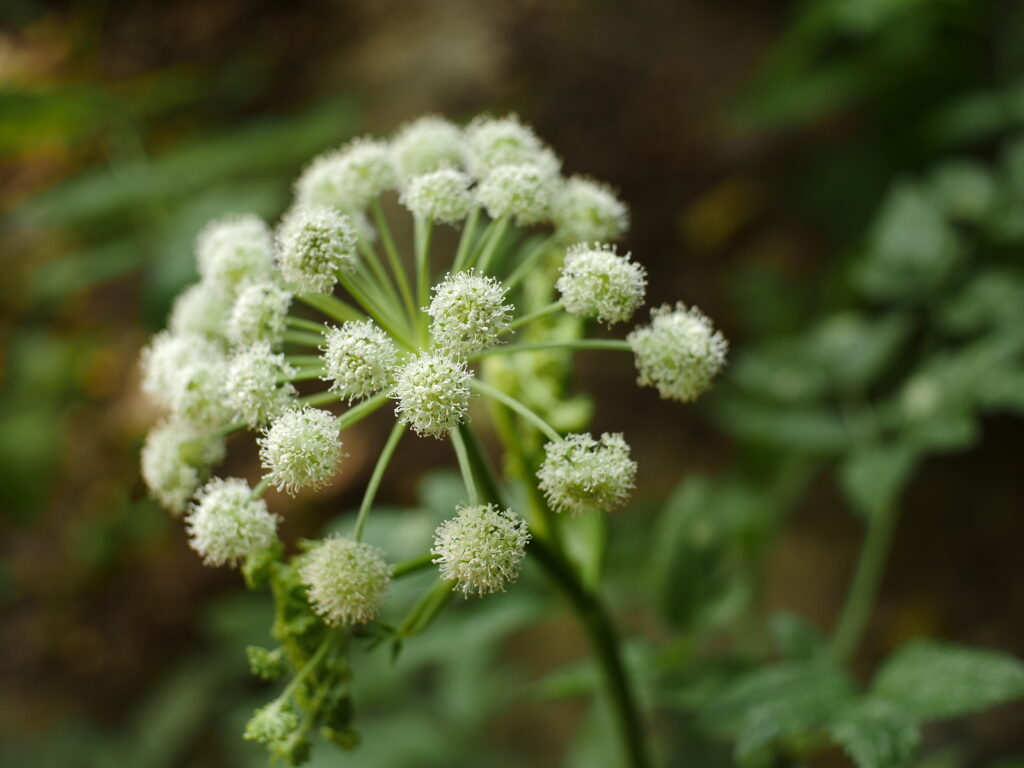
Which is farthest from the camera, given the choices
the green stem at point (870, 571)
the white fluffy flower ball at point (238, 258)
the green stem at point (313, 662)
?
the green stem at point (870, 571)

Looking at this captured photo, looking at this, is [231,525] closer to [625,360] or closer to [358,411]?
[358,411]

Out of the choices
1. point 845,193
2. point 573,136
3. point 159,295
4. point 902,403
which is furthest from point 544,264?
point 573,136

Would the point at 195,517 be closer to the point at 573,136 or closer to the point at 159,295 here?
the point at 159,295

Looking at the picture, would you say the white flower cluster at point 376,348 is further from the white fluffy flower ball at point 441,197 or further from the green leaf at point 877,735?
the green leaf at point 877,735

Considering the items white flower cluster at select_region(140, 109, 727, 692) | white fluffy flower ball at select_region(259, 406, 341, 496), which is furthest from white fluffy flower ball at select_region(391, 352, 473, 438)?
white fluffy flower ball at select_region(259, 406, 341, 496)

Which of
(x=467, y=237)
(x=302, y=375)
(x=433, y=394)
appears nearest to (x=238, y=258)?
(x=302, y=375)

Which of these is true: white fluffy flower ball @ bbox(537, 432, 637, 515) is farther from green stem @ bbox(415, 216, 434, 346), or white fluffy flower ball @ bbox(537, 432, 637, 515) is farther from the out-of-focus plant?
the out-of-focus plant

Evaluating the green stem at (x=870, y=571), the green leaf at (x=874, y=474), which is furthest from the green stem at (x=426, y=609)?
the green stem at (x=870, y=571)
